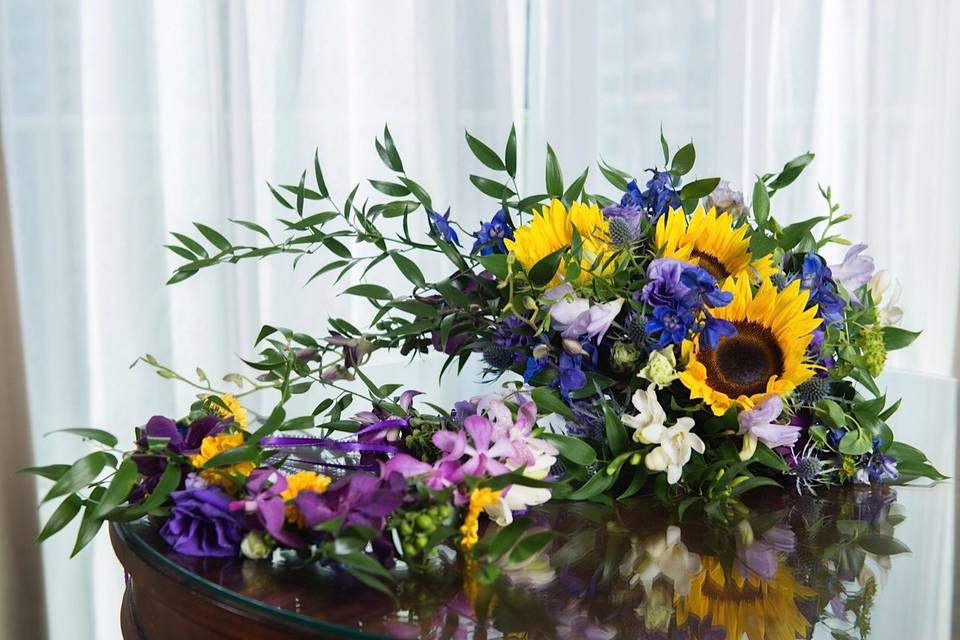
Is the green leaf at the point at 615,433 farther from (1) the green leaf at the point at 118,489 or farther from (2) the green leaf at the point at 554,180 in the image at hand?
(1) the green leaf at the point at 118,489

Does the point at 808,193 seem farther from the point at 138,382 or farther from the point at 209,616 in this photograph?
the point at 209,616

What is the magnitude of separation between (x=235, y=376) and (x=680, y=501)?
0.40 m

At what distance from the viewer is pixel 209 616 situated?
64 cm

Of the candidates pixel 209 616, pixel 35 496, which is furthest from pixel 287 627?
pixel 35 496

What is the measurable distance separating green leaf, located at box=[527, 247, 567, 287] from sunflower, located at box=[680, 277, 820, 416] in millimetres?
127

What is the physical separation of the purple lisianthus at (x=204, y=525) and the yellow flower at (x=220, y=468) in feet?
0.04

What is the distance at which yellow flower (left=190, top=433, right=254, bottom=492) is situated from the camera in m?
0.73

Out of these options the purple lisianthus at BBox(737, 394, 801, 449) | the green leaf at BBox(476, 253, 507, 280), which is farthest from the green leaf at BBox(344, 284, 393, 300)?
the purple lisianthus at BBox(737, 394, 801, 449)

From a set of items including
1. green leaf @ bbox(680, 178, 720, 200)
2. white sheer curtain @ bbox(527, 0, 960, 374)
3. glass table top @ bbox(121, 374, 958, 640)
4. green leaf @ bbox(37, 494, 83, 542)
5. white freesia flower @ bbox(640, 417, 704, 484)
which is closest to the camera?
glass table top @ bbox(121, 374, 958, 640)

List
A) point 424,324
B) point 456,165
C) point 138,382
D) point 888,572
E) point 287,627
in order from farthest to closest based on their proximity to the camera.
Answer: point 456,165, point 138,382, point 424,324, point 888,572, point 287,627

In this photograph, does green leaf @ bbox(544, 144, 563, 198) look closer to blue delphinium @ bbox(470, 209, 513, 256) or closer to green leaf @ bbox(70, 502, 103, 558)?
blue delphinium @ bbox(470, 209, 513, 256)

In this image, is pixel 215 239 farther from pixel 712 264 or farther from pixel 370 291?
pixel 712 264

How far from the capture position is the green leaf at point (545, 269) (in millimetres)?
827

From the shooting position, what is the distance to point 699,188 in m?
0.93
